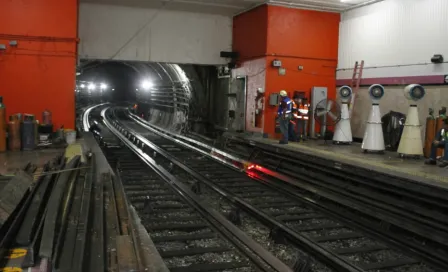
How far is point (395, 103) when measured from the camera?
427 inches

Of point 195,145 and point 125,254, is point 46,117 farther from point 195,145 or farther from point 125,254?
point 125,254

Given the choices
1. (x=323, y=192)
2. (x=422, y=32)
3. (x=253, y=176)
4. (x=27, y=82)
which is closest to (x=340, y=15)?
(x=422, y=32)

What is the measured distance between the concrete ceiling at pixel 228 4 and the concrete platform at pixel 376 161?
4.34 meters

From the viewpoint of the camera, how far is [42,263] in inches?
124

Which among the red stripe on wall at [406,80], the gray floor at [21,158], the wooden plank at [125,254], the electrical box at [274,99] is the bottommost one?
the wooden plank at [125,254]

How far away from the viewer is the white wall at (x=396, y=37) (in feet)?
31.7

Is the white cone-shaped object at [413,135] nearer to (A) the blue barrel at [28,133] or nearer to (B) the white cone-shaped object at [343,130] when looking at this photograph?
(B) the white cone-shaped object at [343,130]

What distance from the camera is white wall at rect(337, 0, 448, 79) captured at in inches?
380

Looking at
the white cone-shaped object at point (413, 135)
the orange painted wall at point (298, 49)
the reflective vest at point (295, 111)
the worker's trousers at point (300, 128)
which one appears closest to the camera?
the white cone-shaped object at point (413, 135)

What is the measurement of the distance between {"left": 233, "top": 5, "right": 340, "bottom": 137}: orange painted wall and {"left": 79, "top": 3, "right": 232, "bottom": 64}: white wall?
5.09 ft

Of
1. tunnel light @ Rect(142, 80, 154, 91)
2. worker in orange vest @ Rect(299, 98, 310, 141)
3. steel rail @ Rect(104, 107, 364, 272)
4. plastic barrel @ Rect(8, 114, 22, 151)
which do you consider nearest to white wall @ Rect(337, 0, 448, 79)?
worker in orange vest @ Rect(299, 98, 310, 141)

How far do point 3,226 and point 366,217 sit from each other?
541 centimetres

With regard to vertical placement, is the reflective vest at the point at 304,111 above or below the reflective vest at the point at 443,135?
above

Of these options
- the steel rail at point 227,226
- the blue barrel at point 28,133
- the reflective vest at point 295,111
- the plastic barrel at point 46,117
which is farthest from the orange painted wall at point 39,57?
the reflective vest at point 295,111
